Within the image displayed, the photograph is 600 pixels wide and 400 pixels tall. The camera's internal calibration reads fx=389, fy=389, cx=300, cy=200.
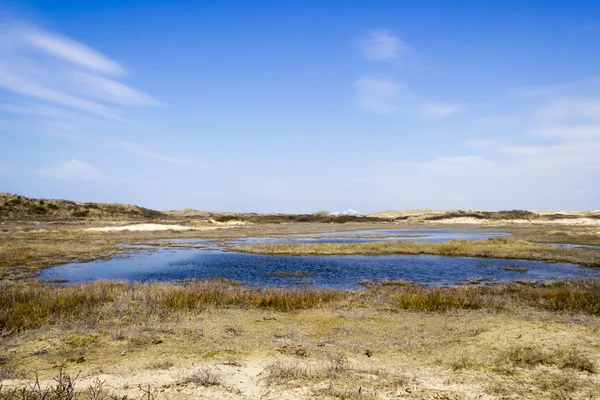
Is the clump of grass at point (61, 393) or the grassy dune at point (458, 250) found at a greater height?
the clump of grass at point (61, 393)

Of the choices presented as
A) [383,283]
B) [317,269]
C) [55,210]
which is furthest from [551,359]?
[55,210]

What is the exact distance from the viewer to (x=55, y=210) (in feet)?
332

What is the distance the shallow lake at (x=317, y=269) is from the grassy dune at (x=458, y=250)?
228cm

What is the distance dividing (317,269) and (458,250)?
18.1m

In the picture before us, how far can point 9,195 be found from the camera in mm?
100250

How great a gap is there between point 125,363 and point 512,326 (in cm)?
1150

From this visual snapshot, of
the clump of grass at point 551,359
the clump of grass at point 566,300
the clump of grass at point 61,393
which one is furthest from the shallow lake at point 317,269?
the clump of grass at point 61,393

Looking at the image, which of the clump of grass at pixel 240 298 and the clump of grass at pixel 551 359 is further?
the clump of grass at pixel 240 298

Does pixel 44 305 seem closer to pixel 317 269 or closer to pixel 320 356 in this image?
pixel 320 356

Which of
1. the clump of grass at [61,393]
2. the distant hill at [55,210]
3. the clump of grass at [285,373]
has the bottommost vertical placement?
the clump of grass at [285,373]

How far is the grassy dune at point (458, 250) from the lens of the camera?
3612 centimetres

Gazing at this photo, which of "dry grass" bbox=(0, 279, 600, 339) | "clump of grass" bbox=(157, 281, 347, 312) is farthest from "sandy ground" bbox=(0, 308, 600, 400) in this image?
"clump of grass" bbox=(157, 281, 347, 312)

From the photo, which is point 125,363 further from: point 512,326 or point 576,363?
point 512,326

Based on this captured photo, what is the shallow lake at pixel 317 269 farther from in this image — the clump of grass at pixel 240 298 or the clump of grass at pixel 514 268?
the clump of grass at pixel 240 298
